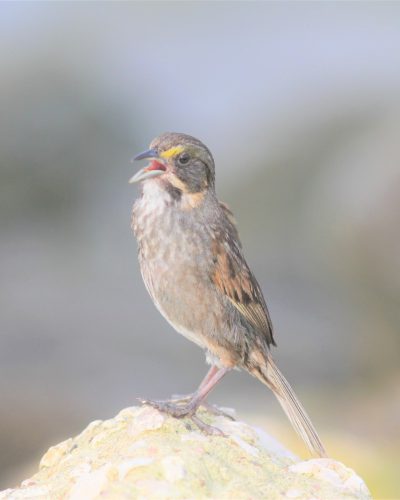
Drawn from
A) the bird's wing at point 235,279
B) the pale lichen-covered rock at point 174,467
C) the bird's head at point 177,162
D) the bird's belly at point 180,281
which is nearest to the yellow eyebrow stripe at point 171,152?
the bird's head at point 177,162

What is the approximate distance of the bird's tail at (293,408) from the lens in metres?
5.76

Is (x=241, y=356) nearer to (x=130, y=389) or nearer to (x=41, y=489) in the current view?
(x=41, y=489)

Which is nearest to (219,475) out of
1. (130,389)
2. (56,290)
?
(130,389)

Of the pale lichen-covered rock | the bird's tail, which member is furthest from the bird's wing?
the pale lichen-covered rock

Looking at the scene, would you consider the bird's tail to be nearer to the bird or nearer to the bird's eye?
the bird

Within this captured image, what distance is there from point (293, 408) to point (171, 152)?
1.57m

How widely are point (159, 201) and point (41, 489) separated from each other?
175 centimetres

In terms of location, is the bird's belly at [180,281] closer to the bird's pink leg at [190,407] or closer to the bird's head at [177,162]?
the bird's head at [177,162]

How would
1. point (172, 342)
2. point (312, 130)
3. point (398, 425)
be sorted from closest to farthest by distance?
point (398, 425), point (172, 342), point (312, 130)

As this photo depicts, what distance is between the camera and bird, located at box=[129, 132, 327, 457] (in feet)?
18.1

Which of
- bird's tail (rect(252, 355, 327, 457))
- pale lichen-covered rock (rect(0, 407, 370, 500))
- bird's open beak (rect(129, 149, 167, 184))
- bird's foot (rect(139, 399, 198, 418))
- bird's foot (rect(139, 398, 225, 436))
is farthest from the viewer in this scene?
bird's tail (rect(252, 355, 327, 457))

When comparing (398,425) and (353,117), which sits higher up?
(353,117)

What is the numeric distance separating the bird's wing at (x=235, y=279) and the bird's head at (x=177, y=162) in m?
0.36

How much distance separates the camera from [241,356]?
595 cm
